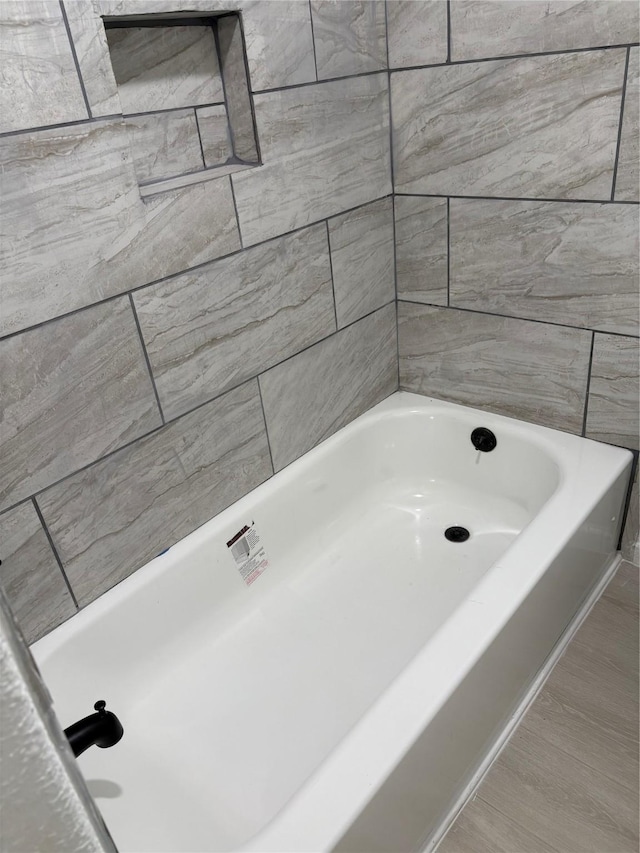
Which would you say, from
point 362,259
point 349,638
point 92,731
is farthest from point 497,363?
point 92,731

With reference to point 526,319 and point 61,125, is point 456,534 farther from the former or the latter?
point 61,125

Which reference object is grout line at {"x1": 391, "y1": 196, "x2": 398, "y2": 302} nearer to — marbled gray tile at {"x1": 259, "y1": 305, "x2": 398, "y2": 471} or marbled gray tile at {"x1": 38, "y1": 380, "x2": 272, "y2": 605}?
marbled gray tile at {"x1": 259, "y1": 305, "x2": 398, "y2": 471}

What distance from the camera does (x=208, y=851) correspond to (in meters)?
1.33

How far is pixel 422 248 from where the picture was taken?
211 cm

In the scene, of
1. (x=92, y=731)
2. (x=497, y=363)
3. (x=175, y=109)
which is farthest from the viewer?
(x=497, y=363)

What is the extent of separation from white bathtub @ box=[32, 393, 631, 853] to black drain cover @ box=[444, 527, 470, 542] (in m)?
0.03

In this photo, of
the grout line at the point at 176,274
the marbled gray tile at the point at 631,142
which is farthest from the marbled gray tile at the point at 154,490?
the marbled gray tile at the point at 631,142

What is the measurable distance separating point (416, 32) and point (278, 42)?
0.46m

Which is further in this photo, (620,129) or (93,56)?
(620,129)

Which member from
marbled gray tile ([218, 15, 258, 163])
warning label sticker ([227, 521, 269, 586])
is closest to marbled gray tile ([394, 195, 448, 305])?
marbled gray tile ([218, 15, 258, 163])

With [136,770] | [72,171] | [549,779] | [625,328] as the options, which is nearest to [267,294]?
[72,171]

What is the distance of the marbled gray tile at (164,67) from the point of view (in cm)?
143

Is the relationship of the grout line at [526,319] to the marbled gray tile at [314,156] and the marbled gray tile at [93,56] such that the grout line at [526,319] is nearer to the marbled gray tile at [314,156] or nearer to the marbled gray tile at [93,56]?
the marbled gray tile at [314,156]

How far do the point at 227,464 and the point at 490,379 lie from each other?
897mm
